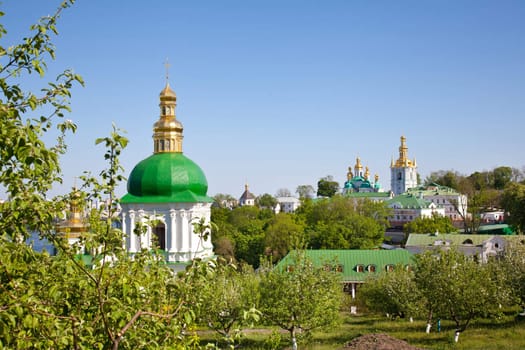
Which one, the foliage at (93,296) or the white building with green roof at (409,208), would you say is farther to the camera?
the white building with green roof at (409,208)

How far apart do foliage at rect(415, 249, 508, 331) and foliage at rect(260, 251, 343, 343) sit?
12.8ft

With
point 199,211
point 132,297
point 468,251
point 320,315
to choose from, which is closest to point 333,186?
point 468,251

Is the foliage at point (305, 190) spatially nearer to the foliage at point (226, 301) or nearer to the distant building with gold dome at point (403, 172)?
the distant building with gold dome at point (403, 172)

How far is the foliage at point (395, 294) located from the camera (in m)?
24.0

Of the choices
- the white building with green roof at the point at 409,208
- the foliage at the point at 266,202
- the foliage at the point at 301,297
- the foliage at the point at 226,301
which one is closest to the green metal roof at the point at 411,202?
the white building with green roof at the point at 409,208

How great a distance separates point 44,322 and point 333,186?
113 meters

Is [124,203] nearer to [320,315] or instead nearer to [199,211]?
[199,211]

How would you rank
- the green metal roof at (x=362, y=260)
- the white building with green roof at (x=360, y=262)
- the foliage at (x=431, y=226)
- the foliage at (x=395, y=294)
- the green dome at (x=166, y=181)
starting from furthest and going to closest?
the foliage at (x=431, y=226), the green metal roof at (x=362, y=260), the white building with green roof at (x=360, y=262), the green dome at (x=166, y=181), the foliage at (x=395, y=294)

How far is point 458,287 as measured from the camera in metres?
20.4

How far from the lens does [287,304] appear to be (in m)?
18.8

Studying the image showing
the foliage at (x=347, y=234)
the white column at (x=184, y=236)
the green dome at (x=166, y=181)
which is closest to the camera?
the white column at (x=184, y=236)

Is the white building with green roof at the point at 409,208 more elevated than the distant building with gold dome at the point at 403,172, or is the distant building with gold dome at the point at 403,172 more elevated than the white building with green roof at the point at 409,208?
the distant building with gold dome at the point at 403,172

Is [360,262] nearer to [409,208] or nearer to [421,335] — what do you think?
[421,335]

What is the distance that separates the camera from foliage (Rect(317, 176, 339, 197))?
115188 mm
